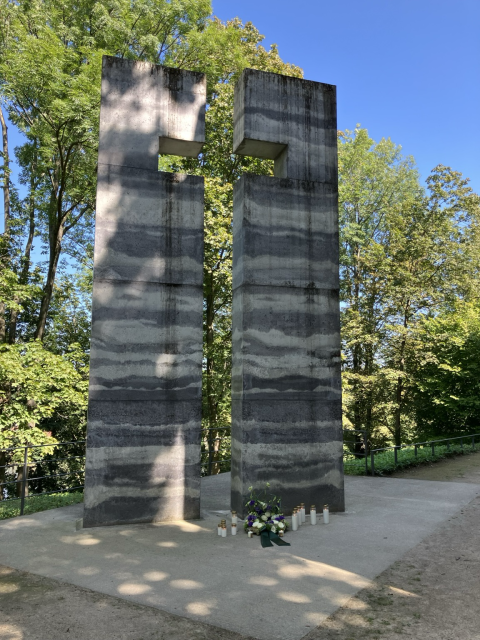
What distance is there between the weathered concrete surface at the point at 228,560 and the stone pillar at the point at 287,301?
34.5 inches

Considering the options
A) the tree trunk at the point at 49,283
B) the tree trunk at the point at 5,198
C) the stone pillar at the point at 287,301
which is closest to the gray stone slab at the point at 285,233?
the stone pillar at the point at 287,301

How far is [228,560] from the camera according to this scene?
5070mm

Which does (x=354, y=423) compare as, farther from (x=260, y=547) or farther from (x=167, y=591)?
(x=167, y=591)

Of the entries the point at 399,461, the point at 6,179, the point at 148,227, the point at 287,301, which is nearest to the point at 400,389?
the point at 399,461

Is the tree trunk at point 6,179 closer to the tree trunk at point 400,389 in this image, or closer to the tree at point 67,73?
the tree at point 67,73

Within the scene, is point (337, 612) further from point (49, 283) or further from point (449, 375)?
point (449, 375)

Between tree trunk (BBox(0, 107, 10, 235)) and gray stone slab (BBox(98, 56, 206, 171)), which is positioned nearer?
gray stone slab (BBox(98, 56, 206, 171))

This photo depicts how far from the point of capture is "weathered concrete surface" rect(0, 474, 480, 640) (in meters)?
3.93

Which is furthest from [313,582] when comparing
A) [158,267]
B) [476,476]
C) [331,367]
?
[476,476]

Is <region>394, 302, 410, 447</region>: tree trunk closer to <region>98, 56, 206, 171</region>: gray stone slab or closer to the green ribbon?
<region>98, 56, 206, 171</region>: gray stone slab

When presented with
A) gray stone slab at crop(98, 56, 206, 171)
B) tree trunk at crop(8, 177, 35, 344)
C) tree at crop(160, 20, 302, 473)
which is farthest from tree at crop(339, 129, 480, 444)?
gray stone slab at crop(98, 56, 206, 171)

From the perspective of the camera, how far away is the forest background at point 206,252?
1410 centimetres

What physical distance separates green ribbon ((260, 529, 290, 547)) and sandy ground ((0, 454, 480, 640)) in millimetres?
1289

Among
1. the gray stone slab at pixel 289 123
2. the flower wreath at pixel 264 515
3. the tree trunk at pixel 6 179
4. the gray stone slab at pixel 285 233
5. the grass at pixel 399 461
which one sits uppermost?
the tree trunk at pixel 6 179
